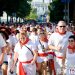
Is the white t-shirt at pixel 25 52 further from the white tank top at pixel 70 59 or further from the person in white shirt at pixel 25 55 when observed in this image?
the white tank top at pixel 70 59

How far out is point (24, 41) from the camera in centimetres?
995

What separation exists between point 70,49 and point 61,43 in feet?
7.80

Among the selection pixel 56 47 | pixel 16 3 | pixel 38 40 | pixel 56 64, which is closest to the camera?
pixel 56 47

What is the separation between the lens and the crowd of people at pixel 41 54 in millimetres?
9914

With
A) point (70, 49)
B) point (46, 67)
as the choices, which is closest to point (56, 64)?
point (46, 67)

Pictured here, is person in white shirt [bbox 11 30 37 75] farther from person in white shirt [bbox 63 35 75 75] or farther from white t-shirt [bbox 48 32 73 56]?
white t-shirt [bbox 48 32 73 56]

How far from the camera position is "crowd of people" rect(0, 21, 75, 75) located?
9.91 meters

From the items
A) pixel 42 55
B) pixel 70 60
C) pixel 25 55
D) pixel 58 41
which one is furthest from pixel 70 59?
pixel 42 55

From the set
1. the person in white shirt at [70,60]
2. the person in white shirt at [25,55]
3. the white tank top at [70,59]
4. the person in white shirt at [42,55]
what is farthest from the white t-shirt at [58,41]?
the white tank top at [70,59]

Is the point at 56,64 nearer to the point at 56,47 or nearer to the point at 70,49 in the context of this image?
the point at 56,47

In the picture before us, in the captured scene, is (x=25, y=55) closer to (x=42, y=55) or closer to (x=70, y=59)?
(x=70, y=59)

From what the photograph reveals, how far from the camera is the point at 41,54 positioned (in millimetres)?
13117

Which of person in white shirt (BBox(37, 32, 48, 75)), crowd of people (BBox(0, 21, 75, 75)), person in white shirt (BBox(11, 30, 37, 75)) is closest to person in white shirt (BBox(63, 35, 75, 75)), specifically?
crowd of people (BBox(0, 21, 75, 75))

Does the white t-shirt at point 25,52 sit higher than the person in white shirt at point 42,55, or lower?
higher
